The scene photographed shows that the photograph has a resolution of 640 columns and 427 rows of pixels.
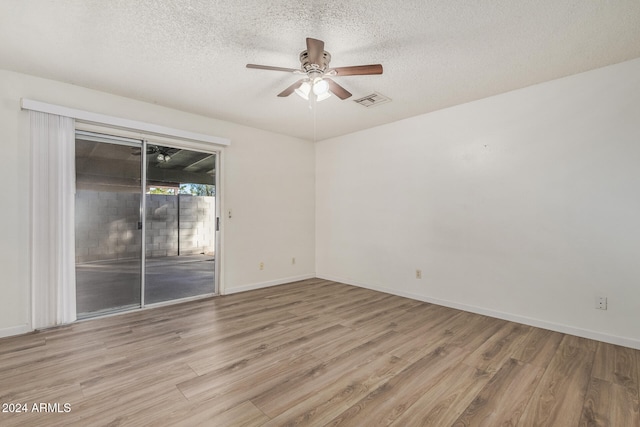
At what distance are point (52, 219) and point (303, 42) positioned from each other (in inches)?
120

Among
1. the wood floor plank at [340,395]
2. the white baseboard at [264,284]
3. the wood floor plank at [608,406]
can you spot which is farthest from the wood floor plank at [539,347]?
the white baseboard at [264,284]

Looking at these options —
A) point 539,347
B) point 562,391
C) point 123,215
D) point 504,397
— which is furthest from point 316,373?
point 123,215

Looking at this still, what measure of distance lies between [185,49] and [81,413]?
2659 mm

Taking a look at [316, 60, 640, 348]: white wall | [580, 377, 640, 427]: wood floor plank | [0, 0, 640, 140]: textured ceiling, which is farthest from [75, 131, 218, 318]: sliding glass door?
[580, 377, 640, 427]: wood floor plank

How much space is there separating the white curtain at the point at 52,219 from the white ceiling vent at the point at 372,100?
319cm

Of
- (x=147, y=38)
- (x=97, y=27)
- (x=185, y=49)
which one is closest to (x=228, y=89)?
(x=185, y=49)

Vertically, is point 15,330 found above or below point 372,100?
below

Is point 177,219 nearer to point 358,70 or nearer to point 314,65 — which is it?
point 314,65

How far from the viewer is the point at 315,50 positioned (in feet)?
6.72

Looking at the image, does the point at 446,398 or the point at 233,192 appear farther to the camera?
the point at 233,192

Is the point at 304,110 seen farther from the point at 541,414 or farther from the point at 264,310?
the point at 541,414

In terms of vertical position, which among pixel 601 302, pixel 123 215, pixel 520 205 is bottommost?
pixel 601 302

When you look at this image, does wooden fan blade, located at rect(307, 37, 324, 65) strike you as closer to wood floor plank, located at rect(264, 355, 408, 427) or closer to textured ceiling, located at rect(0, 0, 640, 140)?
textured ceiling, located at rect(0, 0, 640, 140)

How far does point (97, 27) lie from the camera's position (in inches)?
83.4
